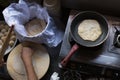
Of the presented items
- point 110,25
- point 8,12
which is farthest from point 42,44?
point 110,25

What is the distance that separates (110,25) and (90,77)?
0.82ft

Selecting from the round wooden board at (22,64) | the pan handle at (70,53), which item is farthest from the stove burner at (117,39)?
the round wooden board at (22,64)

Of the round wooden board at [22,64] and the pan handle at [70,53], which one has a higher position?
the pan handle at [70,53]

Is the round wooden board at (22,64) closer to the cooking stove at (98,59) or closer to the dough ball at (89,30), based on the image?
the cooking stove at (98,59)

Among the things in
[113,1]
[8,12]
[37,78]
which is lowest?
[37,78]

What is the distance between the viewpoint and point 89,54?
1033mm

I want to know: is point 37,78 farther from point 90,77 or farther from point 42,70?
point 90,77

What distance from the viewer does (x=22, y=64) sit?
1153 millimetres

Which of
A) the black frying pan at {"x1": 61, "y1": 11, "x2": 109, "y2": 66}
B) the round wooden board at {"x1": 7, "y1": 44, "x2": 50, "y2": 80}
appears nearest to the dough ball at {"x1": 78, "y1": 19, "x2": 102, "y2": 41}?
the black frying pan at {"x1": 61, "y1": 11, "x2": 109, "y2": 66}

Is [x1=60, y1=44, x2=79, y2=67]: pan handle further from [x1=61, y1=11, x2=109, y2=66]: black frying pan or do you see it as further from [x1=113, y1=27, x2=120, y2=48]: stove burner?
[x1=113, y1=27, x2=120, y2=48]: stove burner

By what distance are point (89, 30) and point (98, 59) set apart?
5.1 inches

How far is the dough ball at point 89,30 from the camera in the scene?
1.04m

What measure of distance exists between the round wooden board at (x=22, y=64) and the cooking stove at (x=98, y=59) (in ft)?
0.38

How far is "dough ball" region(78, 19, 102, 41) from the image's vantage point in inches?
41.1
